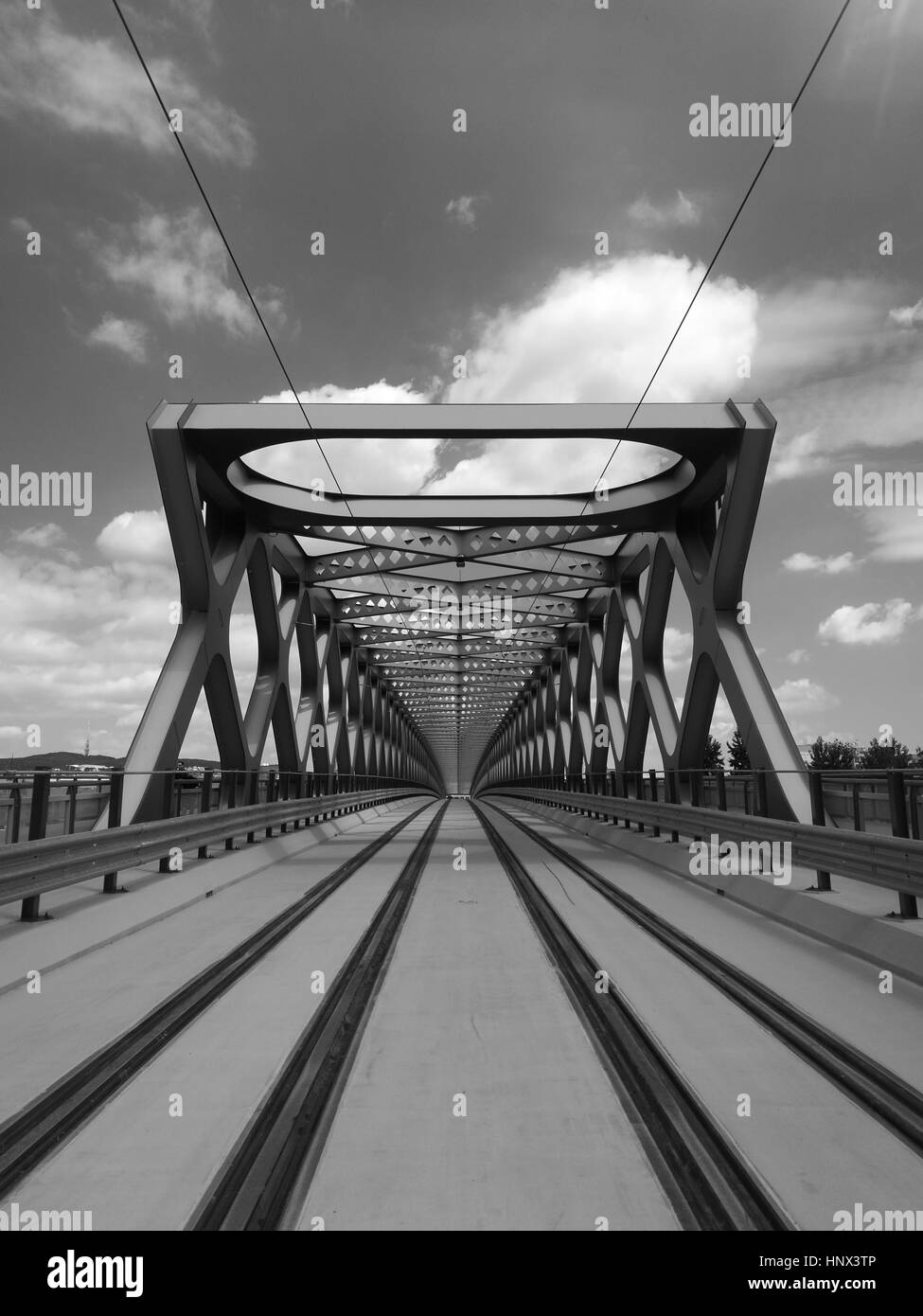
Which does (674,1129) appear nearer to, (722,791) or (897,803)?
(897,803)

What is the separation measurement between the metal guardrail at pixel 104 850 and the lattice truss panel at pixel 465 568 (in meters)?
1.67

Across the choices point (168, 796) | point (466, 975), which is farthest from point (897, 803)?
point (168, 796)

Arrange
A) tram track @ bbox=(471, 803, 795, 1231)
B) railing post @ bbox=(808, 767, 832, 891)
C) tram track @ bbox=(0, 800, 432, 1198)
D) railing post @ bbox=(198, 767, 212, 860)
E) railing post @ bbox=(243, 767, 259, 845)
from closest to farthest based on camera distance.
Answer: tram track @ bbox=(471, 803, 795, 1231), tram track @ bbox=(0, 800, 432, 1198), railing post @ bbox=(808, 767, 832, 891), railing post @ bbox=(198, 767, 212, 860), railing post @ bbox=(243, 767, 259, 845)

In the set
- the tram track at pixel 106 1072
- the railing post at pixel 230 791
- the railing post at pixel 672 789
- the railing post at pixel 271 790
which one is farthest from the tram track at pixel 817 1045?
the railing post at pixel 271 790

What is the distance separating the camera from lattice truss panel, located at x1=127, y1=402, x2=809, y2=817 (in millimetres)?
14836

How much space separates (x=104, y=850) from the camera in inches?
309

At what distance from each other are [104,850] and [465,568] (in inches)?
876

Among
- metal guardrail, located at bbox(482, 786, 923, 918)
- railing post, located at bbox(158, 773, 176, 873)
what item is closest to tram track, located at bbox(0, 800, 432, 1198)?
metal guardrail, located at bbox(482, 786, 923, 918)

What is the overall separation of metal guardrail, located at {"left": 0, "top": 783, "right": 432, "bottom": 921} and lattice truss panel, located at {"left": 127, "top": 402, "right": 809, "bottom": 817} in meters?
1.67

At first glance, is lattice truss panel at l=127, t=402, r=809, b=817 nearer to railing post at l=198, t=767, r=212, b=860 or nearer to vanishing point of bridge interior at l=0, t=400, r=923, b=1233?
vanishing point of bridge interior at l=0, t=400, r=923, b=1233

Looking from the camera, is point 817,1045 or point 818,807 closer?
point 817,1045

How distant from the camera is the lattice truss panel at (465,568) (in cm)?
1484

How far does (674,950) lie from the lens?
21.7 feet

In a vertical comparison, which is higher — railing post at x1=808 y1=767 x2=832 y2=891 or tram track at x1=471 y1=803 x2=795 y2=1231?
railing post at x1=808 y1=767 x2=832 y2=891
